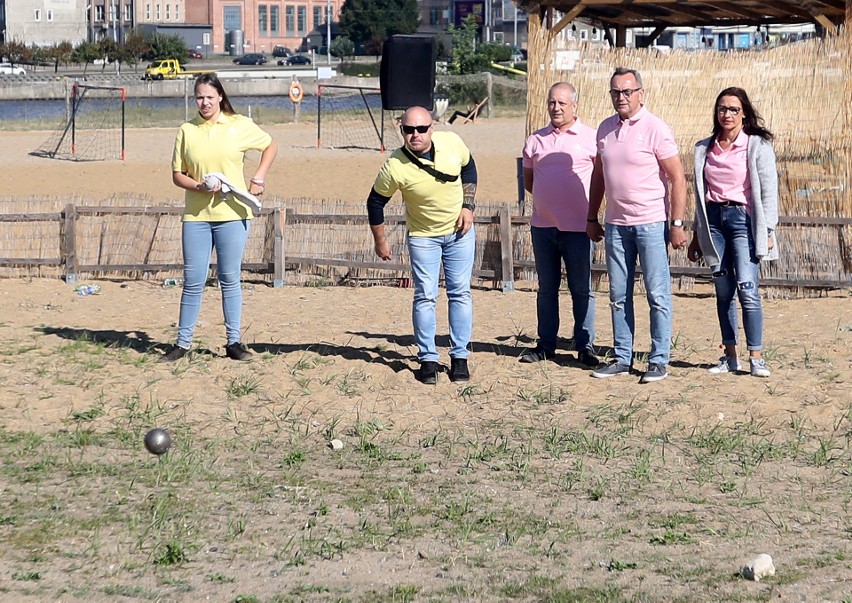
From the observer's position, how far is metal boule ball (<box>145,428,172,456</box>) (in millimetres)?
6578

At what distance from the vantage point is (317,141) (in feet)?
104

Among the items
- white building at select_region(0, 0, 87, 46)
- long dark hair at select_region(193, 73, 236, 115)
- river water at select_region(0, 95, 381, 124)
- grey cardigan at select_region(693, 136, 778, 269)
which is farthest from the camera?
white building at select_region(0, 0, 87, 46)

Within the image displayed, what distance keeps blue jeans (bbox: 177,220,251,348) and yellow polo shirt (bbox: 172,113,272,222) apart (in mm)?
76

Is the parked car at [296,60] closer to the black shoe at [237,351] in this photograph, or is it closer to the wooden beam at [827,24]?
the wooden beam at [827,24]

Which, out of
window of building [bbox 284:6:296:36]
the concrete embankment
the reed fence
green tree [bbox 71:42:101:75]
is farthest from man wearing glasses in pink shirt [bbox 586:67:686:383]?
window of building [bbox 284:6:296:36]

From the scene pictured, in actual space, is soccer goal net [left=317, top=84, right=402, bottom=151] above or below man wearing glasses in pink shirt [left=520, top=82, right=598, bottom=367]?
above

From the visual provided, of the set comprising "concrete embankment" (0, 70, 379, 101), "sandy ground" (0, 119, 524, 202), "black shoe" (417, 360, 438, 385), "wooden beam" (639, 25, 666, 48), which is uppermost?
"concrete embankment" (0, 70, 379, 101)

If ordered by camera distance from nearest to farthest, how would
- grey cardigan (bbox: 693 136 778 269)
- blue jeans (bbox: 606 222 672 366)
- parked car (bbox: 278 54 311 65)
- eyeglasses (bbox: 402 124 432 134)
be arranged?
eyeglasses (bbox: 402 124 432 134) < grey cardigan (bbox: 693 136 778 269) < blue jeans (bbox: 606 222 672 366) < parked car (bbox: 278 54 311 65)

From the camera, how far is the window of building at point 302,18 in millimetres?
106756

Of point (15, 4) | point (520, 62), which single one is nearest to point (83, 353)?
point (520, 62)

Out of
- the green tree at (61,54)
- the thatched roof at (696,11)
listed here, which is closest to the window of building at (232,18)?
the green tree at (61,54)

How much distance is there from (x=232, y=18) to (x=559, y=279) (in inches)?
3912

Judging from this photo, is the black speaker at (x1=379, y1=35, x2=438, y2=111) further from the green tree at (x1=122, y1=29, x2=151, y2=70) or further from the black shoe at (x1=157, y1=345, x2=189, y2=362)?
the green tree at (x1=122, y1=29, x2=151, y2=70)

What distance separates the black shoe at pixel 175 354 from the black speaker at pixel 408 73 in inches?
119
